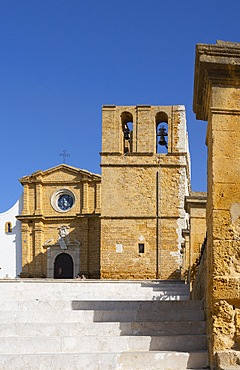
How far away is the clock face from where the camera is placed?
120 ft

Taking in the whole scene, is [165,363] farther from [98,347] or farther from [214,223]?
[214,223]

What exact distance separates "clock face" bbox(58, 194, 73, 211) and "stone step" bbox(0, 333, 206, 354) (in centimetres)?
3129

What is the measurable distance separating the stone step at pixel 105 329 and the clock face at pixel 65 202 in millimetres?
30952

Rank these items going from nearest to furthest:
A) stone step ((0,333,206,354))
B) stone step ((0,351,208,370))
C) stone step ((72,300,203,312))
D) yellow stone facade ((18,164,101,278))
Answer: stone step ((0,351,208,370))
stone step ((0,333,206,354))
stone step ((72,300,203,312))
yellow stone facade ((18,164,101,278))

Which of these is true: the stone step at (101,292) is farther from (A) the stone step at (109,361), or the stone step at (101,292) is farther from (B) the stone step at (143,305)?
(A) the stone step at (109,361)

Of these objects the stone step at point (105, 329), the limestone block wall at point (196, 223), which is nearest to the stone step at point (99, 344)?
the stone step at point (105, 329)

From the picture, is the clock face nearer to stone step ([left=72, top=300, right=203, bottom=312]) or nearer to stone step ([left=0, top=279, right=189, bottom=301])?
stone step ([left=0, top=279, right=189, bottom=301])

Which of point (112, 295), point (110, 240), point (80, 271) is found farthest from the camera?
point (80, 271)

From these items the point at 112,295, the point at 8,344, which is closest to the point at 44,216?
the point at 112,295

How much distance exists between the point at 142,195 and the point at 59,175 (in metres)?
10.4

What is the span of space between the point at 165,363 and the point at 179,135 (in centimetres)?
2421

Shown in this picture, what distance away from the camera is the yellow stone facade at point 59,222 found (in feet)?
115

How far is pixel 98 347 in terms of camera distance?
5266 millimetres

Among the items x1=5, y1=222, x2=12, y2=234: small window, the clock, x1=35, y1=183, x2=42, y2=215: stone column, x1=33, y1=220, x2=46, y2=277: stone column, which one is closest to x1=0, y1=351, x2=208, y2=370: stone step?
x1=33, y1=220, x2=46, y2=277: stone column
